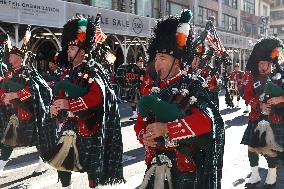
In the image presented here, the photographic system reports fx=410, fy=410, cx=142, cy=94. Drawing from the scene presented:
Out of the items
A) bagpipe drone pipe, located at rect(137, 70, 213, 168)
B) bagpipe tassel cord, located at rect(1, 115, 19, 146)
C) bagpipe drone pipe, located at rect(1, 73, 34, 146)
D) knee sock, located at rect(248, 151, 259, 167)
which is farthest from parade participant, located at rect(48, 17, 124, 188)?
knee sock, located at rect(248, 151, 259, 167)

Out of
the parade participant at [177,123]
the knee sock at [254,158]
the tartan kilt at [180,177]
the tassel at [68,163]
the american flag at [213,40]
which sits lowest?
the knee sock at [254,158]

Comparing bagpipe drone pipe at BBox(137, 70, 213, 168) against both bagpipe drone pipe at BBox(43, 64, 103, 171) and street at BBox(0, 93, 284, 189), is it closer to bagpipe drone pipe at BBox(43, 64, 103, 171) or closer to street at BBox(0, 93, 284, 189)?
bagpipe drone pipe at BBox(43, 64, 103, 171)

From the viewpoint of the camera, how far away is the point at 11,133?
6.40 meters

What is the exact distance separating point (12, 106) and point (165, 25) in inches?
152

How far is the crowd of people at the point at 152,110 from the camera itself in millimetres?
3213

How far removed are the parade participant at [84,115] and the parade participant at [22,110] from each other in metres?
1.54

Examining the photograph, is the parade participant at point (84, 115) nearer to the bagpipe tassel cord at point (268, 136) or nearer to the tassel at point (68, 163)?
the tassel at point (68, 163)

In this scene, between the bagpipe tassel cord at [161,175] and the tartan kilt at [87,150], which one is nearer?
the bagpipe tassel cord at [161,175]

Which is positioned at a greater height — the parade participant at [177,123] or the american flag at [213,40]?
the american flag at [213,40]

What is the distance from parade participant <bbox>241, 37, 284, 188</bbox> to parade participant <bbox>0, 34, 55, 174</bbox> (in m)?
3.03

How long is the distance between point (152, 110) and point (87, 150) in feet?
6.12

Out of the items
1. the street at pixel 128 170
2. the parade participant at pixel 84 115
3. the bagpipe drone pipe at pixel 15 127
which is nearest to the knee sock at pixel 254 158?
the street at pixel 128 170

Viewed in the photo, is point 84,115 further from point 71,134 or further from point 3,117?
point 3,117

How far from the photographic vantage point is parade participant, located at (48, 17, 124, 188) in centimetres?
458
